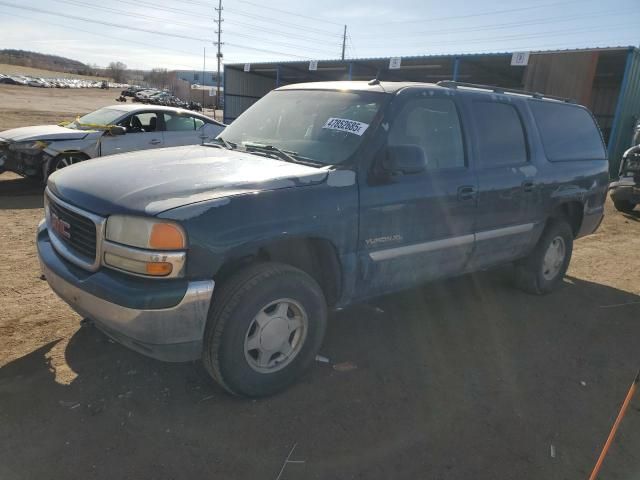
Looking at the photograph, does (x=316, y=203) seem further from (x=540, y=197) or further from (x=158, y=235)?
(x=540, y=197)


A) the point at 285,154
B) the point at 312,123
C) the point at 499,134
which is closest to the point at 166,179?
the point at 285,154

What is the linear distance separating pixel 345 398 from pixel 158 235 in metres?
1.55

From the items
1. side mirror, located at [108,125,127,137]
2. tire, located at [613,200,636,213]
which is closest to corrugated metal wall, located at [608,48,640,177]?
tire, located at [613,200,636,213]

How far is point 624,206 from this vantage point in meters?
10.3

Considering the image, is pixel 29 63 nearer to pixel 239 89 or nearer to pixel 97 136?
pixel 239 89

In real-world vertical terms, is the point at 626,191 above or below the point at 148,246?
below

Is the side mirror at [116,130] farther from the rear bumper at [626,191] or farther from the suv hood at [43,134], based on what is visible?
the rear bumper at [626,191]

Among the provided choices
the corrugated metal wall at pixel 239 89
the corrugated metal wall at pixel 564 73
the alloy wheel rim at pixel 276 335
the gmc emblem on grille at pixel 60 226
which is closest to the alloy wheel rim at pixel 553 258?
the alloy wheel rim at pixel 276 335

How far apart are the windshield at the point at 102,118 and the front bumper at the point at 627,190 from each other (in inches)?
383

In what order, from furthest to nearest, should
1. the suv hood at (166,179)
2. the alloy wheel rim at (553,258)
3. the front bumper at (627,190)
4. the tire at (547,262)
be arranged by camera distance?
the front bumper at (627,190), the alloy wheel rim at (553,258), the tire at (547,262), the suv hood at (166,179)

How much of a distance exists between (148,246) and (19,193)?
7068 mm

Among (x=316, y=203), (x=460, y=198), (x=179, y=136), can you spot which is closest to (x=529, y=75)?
(x=179, y=136)

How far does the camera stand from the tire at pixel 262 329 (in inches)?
105

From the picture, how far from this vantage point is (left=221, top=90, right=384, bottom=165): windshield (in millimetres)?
3291
